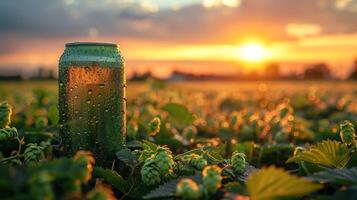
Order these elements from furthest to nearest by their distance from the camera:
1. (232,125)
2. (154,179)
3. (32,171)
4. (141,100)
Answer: (141,100)
(232,125)
(154,179)
(32,171)

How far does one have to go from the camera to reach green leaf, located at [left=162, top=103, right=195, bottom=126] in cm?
353

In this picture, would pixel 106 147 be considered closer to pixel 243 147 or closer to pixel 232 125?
pixel 243 147

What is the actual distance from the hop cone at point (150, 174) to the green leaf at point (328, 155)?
22.4 inches

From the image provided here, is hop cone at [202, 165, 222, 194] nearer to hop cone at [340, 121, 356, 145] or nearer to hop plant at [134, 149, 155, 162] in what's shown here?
hop plant at [134, 149, 155, 162]

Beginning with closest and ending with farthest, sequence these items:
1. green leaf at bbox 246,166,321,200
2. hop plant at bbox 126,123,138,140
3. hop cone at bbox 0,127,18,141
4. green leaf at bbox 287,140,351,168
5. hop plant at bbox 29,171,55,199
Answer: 1. hop plant at bbox 29,171,55,199
2. green leaf at bbox 246,166,321,200
3. green leaf at bbox 287,140,351,168
4. hop cone at bbox 0,127,18,141
5. hop plant at bbox 126,123,138,140

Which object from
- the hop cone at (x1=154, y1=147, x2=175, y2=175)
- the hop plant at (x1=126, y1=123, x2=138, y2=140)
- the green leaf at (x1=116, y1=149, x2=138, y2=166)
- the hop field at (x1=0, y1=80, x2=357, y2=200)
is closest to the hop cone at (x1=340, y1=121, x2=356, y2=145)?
the hop field at (x1=0, y1=80, x2=357, y2=200)

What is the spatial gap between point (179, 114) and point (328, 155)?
69.8 inches

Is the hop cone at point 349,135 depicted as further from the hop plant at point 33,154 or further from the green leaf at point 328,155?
the hop plant at point 33,154

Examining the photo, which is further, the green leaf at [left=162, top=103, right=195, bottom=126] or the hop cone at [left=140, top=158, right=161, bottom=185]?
the green leaf at [left=162, top=103, right=195, bottom=126]

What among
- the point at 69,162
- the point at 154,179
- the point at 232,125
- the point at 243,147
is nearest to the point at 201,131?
the point at 232,125

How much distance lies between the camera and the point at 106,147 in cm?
222

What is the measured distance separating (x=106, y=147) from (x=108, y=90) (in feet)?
0.86

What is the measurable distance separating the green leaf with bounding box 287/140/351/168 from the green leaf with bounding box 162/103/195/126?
161 centimetres

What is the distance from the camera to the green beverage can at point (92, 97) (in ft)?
6.94
